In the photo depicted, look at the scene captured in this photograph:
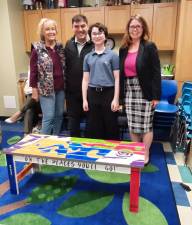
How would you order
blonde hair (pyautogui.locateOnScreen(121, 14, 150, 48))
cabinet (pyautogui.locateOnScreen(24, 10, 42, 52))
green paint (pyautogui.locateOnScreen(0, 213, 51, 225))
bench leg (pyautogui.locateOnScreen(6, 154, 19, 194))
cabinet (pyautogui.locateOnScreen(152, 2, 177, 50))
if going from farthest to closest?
cabinet (pyautogui.locateOnScreen(24, 10, 42, 52)) → cabinet (pyautogui.locateOnScreen(152, 2, 177, 50)) → blonde hair (pyautogui.locateOnScreen(121, 14, 150, 48)) → bench leg (pyautogui.locateOnScreen(6, 154, 19, 194)) → green paint (pyautogui.locateOnScreen(0, 213, 51, 225))

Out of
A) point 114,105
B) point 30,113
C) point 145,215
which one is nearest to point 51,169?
Answer: point 114,105

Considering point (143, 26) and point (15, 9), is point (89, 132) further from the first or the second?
point (15, 9)

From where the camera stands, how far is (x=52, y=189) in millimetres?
1948

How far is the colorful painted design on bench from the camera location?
5.45 ft

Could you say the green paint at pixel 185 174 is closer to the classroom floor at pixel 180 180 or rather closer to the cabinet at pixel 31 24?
the classroom floor at pixel 180 180

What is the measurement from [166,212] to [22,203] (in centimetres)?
110

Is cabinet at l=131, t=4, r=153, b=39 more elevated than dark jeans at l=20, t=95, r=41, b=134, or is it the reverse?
cabinet at l=131, t=4, r=153, b=39

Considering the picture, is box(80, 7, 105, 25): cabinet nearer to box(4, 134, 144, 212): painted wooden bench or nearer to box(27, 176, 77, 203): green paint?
box(4, 134, 144, 212): painted wooden bench

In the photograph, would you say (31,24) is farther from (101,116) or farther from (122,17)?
(101,116)

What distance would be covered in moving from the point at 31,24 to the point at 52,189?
2898 millimetres

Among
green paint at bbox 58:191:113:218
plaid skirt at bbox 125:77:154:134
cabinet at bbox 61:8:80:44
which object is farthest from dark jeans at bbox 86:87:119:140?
cabinet at bbox 61:8:80:44

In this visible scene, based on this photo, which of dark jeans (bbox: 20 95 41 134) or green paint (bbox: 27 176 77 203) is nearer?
green paint (bbox: 27 176 77 203)

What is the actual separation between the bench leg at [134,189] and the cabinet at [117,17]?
260cm

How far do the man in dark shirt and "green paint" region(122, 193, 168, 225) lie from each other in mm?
1093
